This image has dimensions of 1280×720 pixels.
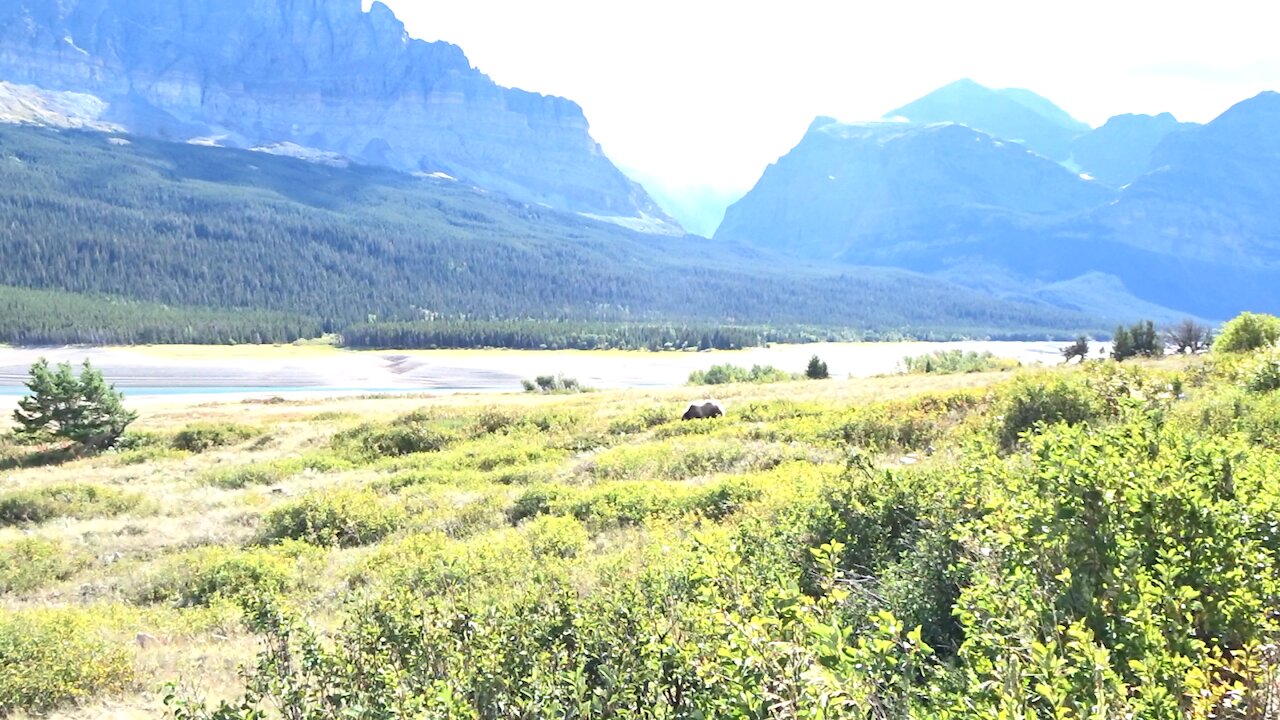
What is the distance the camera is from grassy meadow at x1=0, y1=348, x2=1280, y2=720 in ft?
12.3

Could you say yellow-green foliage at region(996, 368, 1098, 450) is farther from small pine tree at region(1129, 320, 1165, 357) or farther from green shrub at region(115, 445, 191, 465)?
small pine tree at region(1129, 320, 1165, 357)

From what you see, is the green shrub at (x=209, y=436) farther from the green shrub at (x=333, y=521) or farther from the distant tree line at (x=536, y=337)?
the distant tree line at (x=536, y=337)

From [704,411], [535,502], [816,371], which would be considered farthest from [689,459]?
[816,371]

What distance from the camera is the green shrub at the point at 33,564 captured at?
498 inches

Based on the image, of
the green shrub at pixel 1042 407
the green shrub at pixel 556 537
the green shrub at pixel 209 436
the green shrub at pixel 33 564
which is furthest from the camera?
the green shrub at pixel 209 436

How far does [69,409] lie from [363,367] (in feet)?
249

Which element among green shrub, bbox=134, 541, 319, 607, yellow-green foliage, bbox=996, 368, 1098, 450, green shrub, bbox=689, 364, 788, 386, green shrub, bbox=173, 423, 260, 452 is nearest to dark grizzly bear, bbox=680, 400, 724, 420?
yellow-green foliage, bbox=996, 368, 1098, 450

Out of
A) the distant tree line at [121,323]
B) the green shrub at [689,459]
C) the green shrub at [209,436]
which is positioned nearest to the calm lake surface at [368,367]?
the distant tree line at [121,323]

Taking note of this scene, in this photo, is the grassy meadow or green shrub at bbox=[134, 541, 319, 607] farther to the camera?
green shrub at bbox=[134, 541, 319, 607]

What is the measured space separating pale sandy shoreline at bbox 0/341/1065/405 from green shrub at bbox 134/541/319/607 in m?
63.2

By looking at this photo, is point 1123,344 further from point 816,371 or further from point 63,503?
point 63,503

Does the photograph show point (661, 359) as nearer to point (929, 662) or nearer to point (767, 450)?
point (767, 450)

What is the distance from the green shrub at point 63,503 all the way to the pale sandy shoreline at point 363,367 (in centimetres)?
5682

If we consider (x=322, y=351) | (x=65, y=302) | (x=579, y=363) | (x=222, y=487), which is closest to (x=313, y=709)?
(x=222, y=487)
